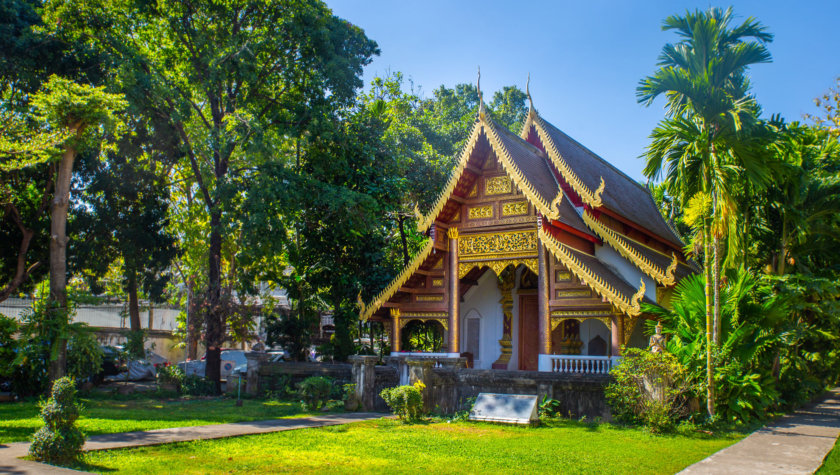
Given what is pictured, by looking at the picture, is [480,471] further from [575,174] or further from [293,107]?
[293,107]

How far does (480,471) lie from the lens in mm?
7293

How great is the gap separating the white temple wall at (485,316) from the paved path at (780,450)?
7.65m

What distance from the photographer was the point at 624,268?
1564 cm

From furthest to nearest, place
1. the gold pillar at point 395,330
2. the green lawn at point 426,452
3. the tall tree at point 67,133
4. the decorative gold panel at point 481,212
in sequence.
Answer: the gold pillar at point 395,330, the decorative gold panel at point 481,212, the tall tree at point 67,133, the green lawn at point 426,452

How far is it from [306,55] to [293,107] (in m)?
1.69

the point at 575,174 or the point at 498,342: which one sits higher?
the point at 575,174

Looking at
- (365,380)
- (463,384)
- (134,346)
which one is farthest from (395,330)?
(134,346)

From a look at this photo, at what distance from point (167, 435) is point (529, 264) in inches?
350

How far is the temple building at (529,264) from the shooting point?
563 inches

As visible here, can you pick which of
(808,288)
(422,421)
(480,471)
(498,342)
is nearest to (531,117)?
(498,342)

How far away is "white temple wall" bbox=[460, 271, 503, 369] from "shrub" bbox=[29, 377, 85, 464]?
1247cm

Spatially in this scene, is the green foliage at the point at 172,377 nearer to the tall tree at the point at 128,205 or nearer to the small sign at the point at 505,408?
the tall tree at the point at 128,205

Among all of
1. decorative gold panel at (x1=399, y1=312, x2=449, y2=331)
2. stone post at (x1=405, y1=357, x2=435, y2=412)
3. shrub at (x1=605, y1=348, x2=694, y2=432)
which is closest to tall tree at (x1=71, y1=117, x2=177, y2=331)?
decorative gold panel at (x1=399, y1=312, x2=449, y2=331)

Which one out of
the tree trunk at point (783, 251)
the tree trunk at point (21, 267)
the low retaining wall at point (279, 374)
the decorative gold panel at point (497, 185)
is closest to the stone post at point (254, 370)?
the low retaining wall at point (279, 374)
